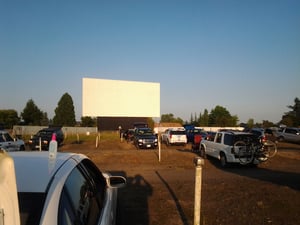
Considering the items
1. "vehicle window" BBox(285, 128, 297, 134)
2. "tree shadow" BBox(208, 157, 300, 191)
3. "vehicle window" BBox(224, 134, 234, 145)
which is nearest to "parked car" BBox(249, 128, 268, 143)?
"vehicle window" BBox(224, 134, 234, 145)

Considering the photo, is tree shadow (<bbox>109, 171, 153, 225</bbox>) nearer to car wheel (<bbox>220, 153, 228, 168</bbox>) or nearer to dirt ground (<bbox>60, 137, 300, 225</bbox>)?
dirt ground (<bbox>60, 137, 300, 225</bbox>)

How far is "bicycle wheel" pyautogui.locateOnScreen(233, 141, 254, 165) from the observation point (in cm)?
1499

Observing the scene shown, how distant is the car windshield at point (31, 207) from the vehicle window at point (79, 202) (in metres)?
0.14

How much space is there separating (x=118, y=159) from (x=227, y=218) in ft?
41.7

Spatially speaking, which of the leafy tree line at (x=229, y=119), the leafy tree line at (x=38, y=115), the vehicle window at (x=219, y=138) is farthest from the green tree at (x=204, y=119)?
the vehicle window at (x=219, y=138)

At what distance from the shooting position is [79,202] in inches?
98.3

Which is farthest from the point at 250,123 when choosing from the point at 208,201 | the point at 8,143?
the point at 208,201

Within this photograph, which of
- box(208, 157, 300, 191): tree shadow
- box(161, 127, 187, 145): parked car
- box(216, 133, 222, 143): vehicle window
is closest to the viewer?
box(208, 157, 300, 191): tree shadow

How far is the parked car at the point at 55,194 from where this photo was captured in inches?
74.3

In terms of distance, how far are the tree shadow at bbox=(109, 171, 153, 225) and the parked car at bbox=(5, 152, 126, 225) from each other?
5.72 ft

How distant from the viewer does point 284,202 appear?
751 cm

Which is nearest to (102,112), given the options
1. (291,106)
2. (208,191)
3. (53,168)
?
(208,191)

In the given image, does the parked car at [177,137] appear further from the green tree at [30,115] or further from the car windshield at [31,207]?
the green tree at [30,115]

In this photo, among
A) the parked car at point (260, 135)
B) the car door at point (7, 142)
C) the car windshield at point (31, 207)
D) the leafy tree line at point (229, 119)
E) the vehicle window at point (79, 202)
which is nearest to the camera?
the car windshield at point (31, 207)
